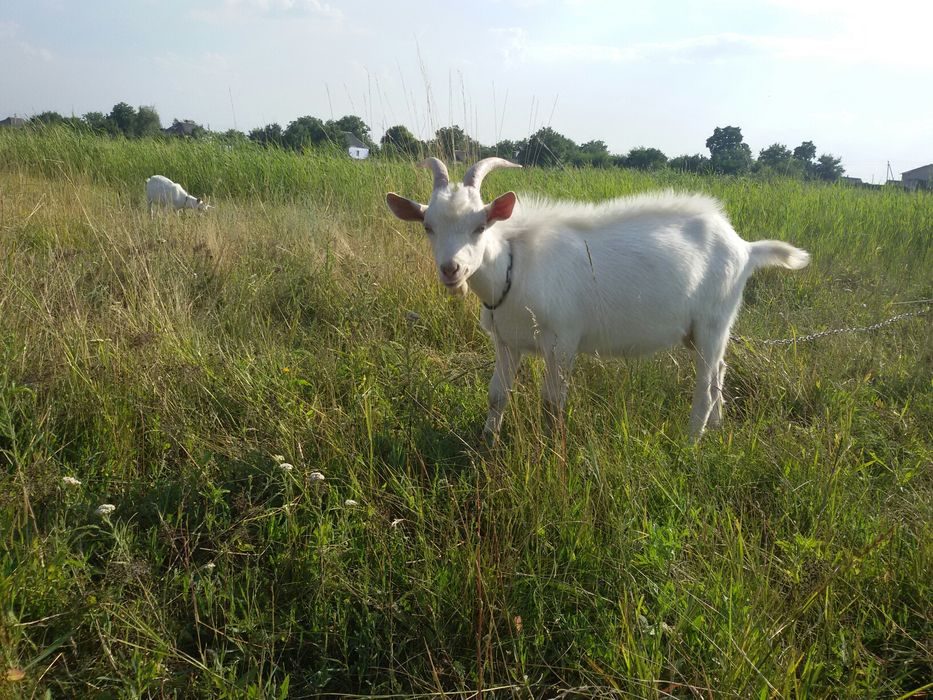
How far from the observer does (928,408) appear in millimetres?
3330

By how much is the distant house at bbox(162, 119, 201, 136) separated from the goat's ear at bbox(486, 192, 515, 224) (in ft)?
32.2

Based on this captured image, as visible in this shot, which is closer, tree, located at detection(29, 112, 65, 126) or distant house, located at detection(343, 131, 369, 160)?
distant house, located at detection(343, 131, 369, 160)

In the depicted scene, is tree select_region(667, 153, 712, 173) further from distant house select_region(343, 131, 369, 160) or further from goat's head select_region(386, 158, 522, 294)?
goat's head select_region(386, 158, 522, 294)

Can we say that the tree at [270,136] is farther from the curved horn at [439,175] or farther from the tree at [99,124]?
the curved horn at [439,175]

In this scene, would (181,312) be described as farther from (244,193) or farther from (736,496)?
(244,193)

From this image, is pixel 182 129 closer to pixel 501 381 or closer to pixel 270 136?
pixel 270 136

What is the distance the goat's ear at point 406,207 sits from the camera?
321cm

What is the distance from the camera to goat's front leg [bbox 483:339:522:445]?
3203mm

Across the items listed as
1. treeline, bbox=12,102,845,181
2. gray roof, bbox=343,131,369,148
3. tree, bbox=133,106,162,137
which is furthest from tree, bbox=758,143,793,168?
tree, bbox=133,106,162,137

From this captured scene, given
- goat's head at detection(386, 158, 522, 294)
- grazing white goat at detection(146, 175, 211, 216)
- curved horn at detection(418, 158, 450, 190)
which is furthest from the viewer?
grazing white goat at detection(146, 175, 211, 216)

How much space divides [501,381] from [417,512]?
1.15m

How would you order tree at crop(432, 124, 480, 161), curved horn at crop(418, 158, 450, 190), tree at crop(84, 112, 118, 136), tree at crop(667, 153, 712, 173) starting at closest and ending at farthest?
curved horn at crop(418, 158, 450, 190), tree at crop(432, 124, 480, 161), tree at crop(84, 112, 118, 136), tree at crop(667, 153, 712, 173)

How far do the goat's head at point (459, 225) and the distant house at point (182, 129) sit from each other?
9658 mm

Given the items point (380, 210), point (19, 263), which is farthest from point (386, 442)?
point (380, 210)
